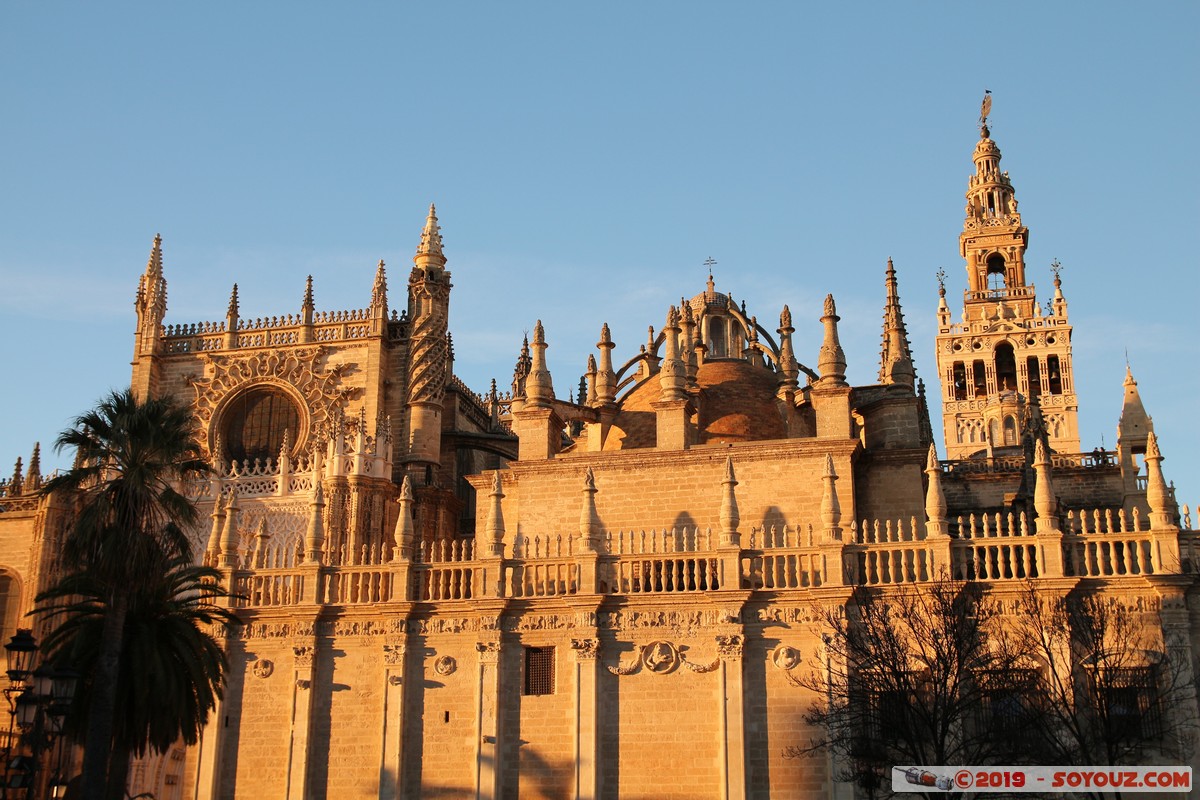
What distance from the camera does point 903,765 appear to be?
2189cm

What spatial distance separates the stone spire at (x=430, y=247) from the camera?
43750 millimetres

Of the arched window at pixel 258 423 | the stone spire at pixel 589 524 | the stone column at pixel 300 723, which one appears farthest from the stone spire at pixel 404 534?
the arched window at pixel 258 423

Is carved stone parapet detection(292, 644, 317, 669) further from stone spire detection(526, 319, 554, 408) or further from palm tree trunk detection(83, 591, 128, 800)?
stone spire detection(526, 319, 554, 408)

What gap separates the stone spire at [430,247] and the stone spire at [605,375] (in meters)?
11.0

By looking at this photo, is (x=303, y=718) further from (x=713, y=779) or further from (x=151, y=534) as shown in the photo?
(x=713, y=779)

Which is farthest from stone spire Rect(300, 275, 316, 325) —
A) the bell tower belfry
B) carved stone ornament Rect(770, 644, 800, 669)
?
the bell tower belfry

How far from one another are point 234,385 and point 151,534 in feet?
64.5

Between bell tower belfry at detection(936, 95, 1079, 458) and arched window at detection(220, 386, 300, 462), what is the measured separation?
148ft

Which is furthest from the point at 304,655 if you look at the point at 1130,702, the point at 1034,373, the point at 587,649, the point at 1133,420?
the point at 1034,373

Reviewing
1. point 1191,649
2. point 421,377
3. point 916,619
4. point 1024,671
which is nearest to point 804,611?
point 916,619

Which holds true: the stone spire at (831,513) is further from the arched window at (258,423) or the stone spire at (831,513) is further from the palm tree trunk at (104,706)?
the arched window at (258,423)

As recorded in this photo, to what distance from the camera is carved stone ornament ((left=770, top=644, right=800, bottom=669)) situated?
24594 mm

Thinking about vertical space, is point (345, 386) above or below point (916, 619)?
above

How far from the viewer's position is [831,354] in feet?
98.9
